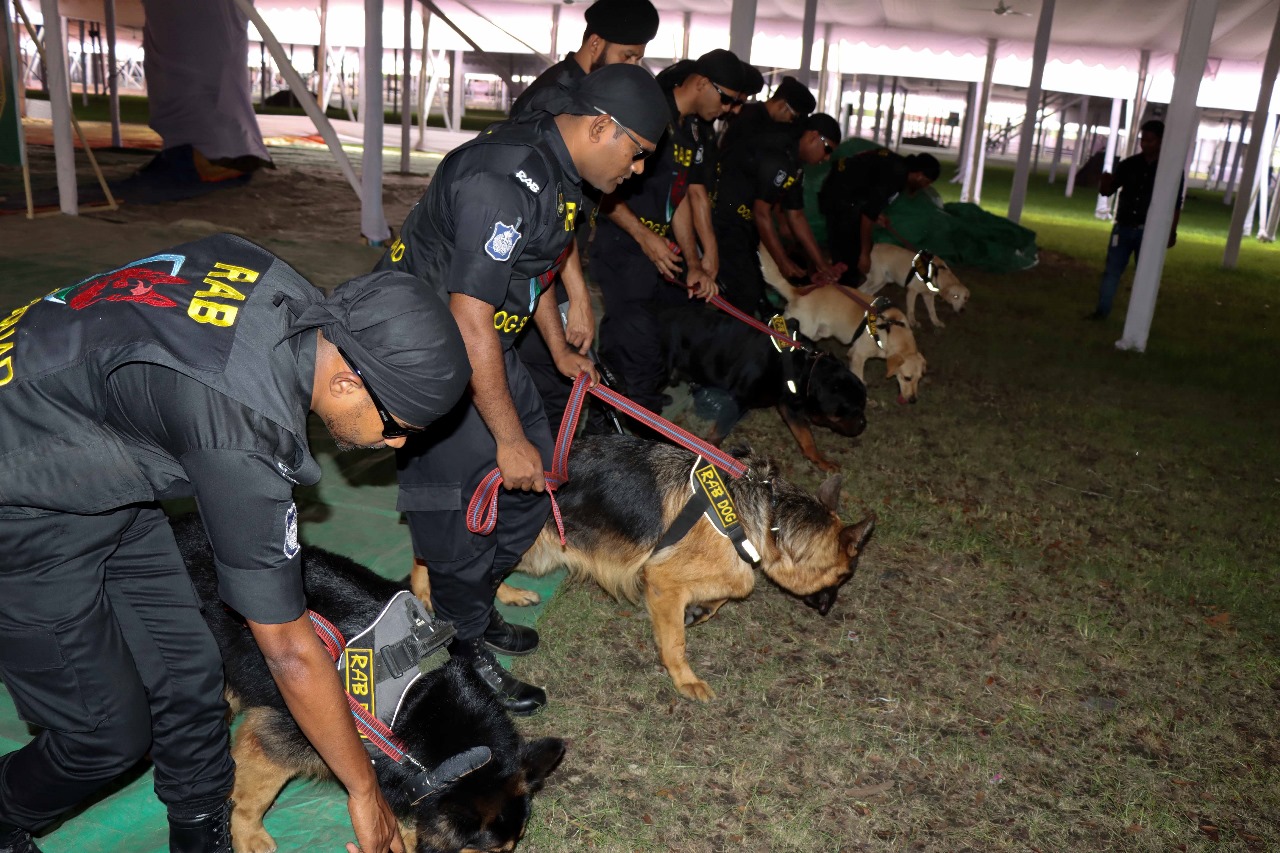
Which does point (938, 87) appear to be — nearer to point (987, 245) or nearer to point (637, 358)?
point (987, 245)

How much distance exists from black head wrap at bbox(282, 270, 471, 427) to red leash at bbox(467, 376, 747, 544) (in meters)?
1.18

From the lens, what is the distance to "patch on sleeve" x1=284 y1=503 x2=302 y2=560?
1.59 metres

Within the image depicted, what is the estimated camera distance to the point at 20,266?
741 cm

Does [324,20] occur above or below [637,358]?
above

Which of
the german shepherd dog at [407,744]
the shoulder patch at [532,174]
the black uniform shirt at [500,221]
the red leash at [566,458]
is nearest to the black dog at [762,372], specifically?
the red leash at [566,458]

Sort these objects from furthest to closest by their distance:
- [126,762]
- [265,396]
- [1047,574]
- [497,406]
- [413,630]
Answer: [1047,574] < [497,406] < [413,630] < [126,762] < [265,396]

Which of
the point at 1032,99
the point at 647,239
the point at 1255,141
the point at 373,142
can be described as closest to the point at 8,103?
the point at 373,142

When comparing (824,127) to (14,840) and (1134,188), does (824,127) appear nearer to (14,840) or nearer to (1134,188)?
(1134,188)

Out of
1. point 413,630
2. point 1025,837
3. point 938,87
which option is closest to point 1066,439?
point 1025,837

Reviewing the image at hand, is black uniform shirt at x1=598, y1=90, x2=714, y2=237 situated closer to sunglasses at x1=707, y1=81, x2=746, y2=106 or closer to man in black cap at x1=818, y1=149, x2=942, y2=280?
sunglasses at x1=707, y1=81, x2=746, y2=106

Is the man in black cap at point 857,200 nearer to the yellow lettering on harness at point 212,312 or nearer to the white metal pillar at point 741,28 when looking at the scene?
the white metal pillar at point 741,28

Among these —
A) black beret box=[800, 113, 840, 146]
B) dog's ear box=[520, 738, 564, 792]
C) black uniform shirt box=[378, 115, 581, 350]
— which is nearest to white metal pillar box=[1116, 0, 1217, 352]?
black beret box=[800, 113, 840, 146]

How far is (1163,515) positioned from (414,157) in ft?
63.0

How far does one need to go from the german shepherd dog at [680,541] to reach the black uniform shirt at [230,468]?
1.94m
